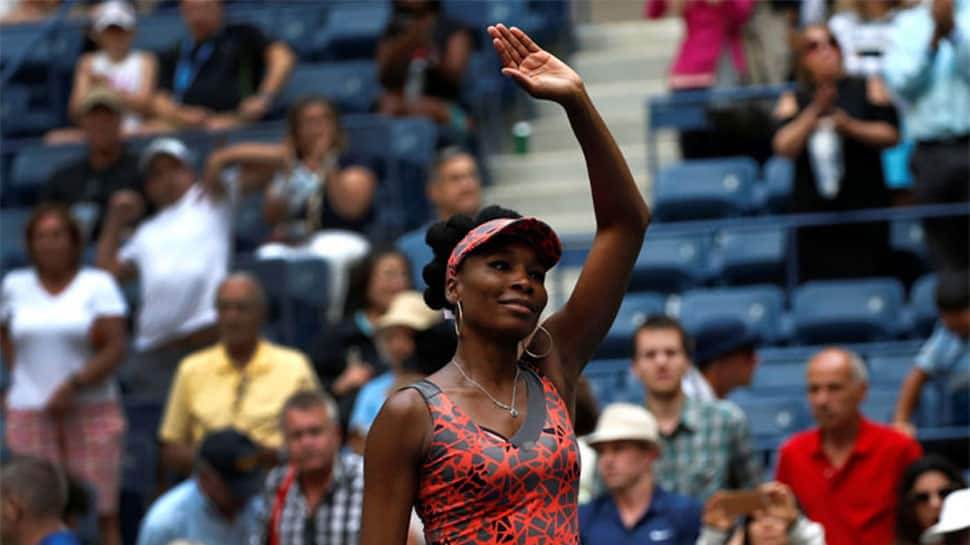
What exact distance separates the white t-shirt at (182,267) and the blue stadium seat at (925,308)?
350 centimetres

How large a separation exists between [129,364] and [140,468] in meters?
0.94

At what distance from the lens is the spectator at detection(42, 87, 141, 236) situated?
11.9 meters

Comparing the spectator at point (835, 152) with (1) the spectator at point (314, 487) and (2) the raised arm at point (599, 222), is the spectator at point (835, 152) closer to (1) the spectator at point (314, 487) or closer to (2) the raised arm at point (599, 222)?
(1) the spectator at point (314, 487)

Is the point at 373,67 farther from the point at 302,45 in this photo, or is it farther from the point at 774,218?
the point at 774,218

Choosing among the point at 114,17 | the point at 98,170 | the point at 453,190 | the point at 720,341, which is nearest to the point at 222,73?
the point at 114,17

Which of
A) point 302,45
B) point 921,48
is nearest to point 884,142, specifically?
point 921,48

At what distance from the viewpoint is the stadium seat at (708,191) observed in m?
11.4

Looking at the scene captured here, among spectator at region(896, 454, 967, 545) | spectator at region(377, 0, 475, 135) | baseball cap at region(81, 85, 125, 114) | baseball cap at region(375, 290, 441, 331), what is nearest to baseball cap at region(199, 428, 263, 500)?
baseball cap at region(375, 290, 441, 331)

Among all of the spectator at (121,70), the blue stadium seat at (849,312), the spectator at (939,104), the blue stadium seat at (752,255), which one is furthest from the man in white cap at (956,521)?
the spectator at (121,70)

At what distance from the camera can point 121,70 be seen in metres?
13.1

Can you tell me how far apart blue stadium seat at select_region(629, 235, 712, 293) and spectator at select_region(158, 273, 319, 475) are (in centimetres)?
218

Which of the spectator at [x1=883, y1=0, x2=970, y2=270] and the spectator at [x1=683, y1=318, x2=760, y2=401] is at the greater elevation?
the spectator at [x1=883, y1=0, x2=970, y2=270]

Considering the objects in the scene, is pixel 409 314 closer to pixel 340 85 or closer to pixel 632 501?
pixel 632 501

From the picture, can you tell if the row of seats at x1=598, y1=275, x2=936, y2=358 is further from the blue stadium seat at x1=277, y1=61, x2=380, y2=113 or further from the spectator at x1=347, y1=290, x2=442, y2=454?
the blue stadium seat at x1=277, y1=61, x2=380, y2=113
